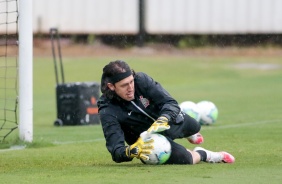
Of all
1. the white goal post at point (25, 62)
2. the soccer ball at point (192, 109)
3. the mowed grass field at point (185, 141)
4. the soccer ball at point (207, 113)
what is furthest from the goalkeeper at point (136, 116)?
the soccer ball at point (207, 113)

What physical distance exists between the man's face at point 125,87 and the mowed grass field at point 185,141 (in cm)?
70

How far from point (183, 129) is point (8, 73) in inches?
627

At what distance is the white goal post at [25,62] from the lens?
11.4 meters

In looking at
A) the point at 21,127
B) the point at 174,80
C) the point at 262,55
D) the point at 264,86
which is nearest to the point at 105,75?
the point at 21,127

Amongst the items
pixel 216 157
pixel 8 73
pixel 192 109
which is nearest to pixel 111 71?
pixel 216 157

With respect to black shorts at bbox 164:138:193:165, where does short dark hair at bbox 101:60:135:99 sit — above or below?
above

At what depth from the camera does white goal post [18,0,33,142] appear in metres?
11.4

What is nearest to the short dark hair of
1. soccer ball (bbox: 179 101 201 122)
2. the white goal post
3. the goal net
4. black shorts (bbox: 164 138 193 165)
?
black shorts (bbox: 164 138 193 165)

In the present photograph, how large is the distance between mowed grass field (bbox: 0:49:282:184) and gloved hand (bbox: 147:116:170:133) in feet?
1.18

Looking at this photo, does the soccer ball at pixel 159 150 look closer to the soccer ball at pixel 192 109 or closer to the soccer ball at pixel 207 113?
the soccer ball at pixel 192 109

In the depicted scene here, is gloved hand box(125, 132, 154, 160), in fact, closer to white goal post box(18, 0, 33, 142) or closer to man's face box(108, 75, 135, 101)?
man's face box(108, 75, 135, 101)

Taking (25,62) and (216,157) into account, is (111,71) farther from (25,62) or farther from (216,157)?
(25,62)

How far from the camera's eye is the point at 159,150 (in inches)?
358

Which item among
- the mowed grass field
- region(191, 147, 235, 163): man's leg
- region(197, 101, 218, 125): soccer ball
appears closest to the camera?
the mowed grass field
